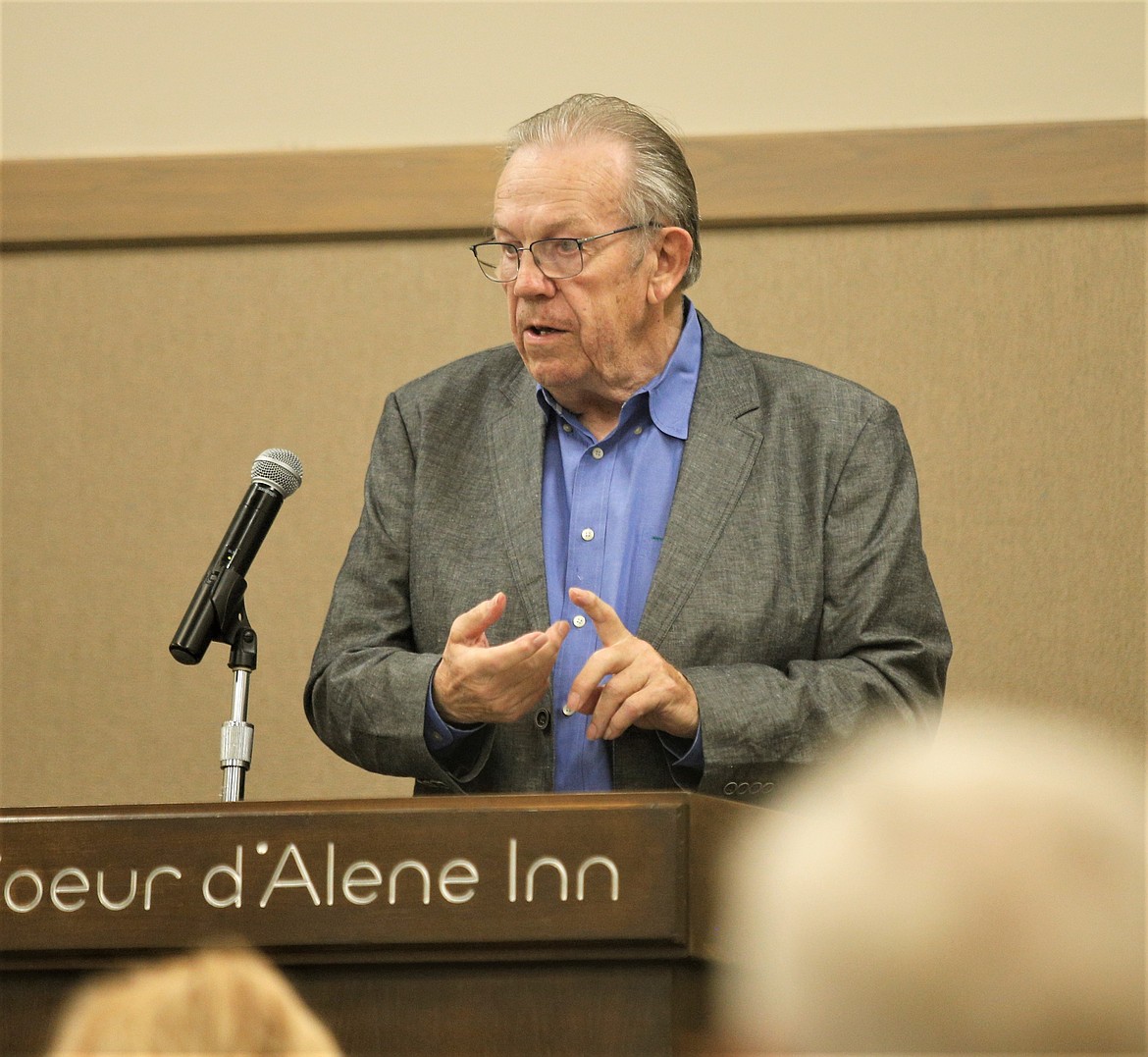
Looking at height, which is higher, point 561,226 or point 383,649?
point 561,226

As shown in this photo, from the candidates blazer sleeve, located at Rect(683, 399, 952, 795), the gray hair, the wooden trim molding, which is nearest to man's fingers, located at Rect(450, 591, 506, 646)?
blazer sleeve, located at Rect(683, 399, 952, 795)

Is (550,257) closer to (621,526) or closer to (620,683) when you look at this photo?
(621,526)

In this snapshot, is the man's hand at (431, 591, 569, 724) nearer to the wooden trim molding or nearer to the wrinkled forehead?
the wrinkled forehead

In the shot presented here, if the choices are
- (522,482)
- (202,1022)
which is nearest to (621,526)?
(522,482)

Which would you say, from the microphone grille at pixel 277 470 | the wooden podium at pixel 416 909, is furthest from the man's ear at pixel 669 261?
the wooden podium at pixel 416 909

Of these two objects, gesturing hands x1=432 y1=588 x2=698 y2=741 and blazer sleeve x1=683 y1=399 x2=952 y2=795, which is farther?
blazer sleeve x1=683 y1=399 x2=952 y2=795

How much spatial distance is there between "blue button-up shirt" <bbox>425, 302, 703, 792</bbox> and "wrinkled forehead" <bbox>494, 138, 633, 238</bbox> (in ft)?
0.77

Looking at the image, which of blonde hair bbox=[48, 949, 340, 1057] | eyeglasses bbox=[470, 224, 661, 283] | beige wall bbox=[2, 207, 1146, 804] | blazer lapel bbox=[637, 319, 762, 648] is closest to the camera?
blonde hair bbox=[48, 949, 340, 1057]

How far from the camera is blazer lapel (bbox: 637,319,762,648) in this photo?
7.02 feet

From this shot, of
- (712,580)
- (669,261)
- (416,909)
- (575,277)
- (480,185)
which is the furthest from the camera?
(480,185)

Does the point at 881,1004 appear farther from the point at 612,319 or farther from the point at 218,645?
the point at 218,645

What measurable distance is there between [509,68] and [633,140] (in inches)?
41.8

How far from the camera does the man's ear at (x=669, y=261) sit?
2.34m

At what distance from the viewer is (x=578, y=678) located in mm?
1821
